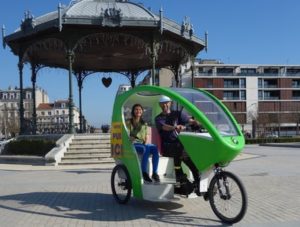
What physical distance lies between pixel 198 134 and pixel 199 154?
0.33 metres

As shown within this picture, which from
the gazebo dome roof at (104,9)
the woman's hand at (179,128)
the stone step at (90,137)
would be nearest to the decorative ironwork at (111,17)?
the gazebo dome roof at (104,9)

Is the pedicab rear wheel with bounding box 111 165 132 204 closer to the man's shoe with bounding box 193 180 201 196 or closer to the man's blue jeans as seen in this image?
the man's blue jeans

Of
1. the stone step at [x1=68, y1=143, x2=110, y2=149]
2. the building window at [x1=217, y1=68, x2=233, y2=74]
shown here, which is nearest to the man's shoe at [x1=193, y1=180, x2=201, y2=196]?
the stone step at [x1=68, y1=143, x2=110, y2=149]

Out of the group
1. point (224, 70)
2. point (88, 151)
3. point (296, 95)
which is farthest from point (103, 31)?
point (296, 95)

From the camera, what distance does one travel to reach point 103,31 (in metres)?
21.6

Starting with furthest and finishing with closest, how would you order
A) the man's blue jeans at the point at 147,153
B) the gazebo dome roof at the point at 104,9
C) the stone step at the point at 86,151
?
the gazebo dome roof at the point at 104,9 → the stone step at the point at 86,151 → the man's blue jeans at the point at 147,153

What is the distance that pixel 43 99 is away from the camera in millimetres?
192750

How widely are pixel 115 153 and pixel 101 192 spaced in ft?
5.69

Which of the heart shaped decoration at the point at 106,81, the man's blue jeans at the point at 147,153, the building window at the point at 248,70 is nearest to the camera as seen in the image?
the man's blue jeans at the point at 147,153

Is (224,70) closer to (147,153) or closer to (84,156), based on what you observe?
(84,156)

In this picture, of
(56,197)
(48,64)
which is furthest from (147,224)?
(48,64)

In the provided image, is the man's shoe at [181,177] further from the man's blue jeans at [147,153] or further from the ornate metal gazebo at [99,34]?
the ornate metal gazebo at [99,34]

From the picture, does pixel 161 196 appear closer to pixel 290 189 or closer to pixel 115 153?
pixel 115 153

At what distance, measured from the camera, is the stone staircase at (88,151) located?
19.2m
